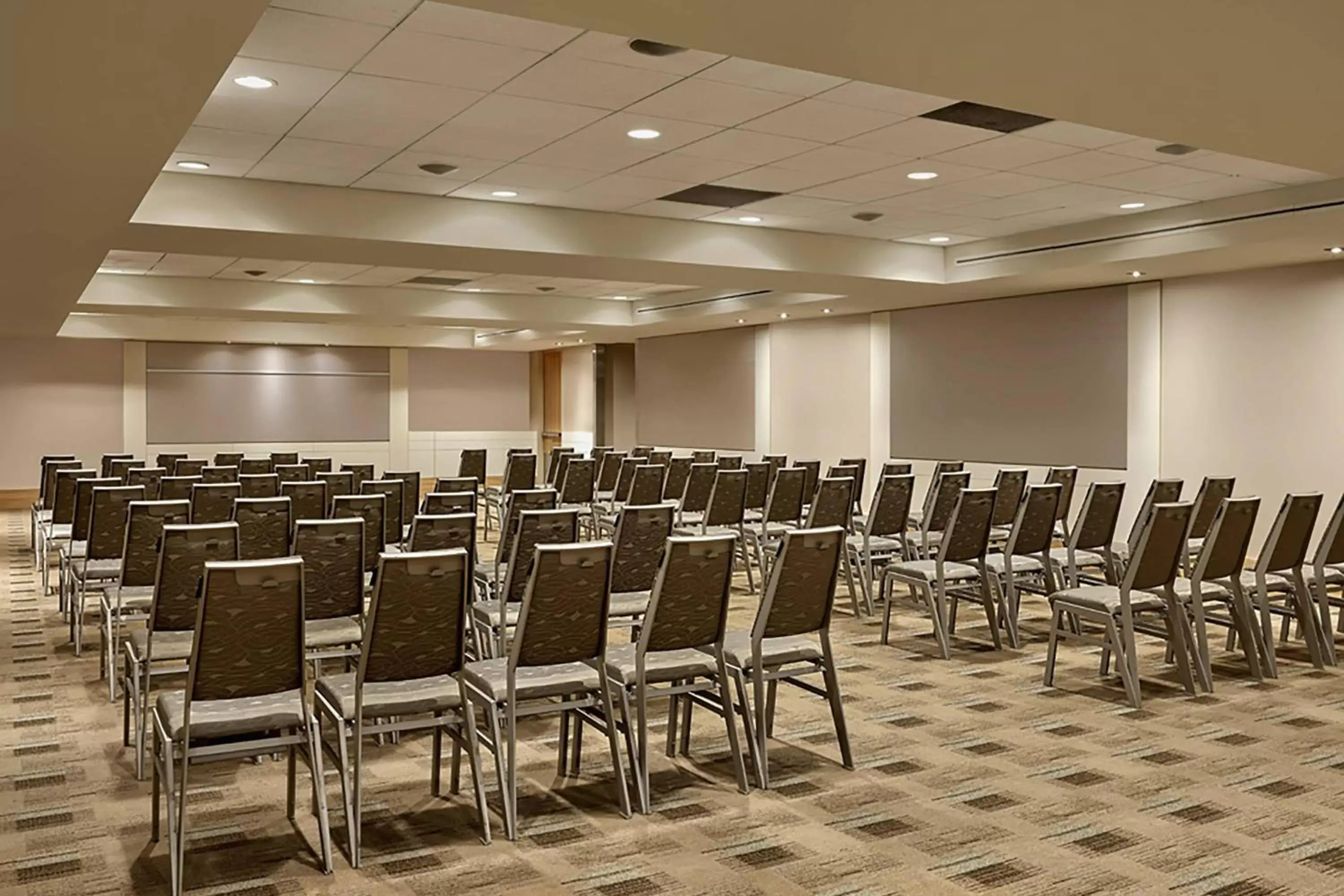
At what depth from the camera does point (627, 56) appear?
5.33 meters

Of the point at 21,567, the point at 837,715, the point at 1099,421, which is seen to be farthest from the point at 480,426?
the point at 837,715

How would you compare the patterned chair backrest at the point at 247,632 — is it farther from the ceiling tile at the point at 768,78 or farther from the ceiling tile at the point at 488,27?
the ceiling tile at the point at 768,78

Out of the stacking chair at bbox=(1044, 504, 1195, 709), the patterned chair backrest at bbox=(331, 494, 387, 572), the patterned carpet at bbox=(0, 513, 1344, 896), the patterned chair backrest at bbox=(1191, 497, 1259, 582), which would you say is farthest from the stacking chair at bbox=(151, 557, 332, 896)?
the patterned chair backrest at bbox=(1191, 497, 1259, 582)

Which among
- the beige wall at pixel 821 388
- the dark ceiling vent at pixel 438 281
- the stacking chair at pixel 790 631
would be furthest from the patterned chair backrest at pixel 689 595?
the beige wall at pixel 821 388

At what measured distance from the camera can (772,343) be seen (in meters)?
17.0

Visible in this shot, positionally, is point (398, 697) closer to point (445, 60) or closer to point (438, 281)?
point (445, 60)

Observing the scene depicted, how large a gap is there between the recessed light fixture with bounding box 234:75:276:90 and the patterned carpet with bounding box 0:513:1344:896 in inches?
123

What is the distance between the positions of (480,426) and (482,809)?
762 inches

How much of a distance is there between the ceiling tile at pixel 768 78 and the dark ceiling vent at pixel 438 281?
27.2 feet

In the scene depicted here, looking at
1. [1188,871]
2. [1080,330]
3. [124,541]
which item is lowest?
[1188,871]

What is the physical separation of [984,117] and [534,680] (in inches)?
160

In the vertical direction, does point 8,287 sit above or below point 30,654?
above

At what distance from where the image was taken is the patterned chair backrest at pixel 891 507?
8.20 meters

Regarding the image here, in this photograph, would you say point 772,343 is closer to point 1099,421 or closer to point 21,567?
point 1099,421
